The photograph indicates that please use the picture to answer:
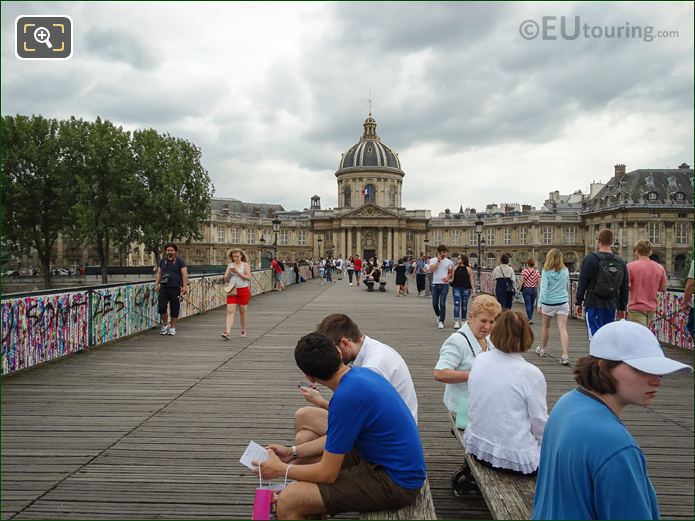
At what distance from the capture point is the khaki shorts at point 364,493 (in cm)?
322

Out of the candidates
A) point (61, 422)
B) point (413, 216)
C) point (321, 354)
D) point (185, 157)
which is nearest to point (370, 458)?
point (321, 354)

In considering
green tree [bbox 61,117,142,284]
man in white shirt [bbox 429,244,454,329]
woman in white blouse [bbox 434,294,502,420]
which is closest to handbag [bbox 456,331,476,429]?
woman in white blouse [bbox 434,294,502,420]

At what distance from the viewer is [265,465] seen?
3520 mm

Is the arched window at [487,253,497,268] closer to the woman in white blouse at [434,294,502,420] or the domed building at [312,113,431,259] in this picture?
the domed building at [312,113,431,259]

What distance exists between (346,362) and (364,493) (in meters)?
0.92

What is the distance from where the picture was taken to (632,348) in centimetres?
238

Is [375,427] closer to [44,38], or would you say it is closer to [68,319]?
[44,38]

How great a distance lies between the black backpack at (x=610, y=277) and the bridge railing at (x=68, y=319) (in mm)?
8459

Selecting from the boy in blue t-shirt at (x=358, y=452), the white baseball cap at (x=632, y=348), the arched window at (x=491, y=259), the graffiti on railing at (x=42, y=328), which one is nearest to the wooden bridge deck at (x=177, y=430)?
the graffiti on railing at (x=42, y=328)

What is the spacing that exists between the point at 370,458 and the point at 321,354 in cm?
67

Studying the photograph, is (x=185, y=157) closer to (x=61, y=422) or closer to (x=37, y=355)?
(x=37, y=355)

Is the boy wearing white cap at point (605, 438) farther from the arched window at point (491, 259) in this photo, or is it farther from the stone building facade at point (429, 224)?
the arched window at point (491, 259)

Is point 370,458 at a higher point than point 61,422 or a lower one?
higher

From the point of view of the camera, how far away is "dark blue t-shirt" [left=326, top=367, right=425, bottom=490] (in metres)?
3.10
